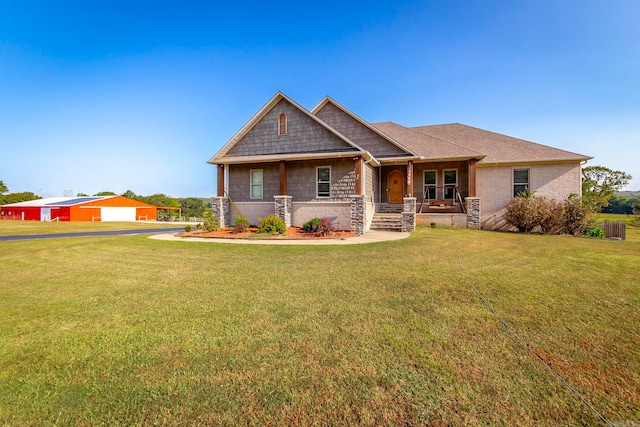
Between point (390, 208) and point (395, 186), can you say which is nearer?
A: point (390, 208)

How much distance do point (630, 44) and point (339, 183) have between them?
42.5ft

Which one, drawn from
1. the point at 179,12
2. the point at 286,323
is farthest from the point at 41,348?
the point at 179,12

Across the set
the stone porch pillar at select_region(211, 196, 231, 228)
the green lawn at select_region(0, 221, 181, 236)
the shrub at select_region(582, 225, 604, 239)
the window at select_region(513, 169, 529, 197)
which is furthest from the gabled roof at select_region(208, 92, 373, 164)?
the green lawn at select_region(0, 221, 181, 236)

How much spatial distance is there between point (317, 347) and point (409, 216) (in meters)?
12.3

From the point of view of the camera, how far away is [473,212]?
1572 cm

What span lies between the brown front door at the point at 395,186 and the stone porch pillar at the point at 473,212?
12.9 feet

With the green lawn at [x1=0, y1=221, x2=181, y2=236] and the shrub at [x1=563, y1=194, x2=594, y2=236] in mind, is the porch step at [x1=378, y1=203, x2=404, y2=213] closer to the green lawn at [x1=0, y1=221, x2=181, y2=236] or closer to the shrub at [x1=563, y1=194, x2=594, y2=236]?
the shrub at [x1=563, y1=194, x2=594, y2=236]

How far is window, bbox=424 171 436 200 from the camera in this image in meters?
17.7

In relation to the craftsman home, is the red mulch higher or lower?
lower

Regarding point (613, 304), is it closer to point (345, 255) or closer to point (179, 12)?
point (345, 255)

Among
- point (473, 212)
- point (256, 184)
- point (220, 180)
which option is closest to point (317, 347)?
point (256, 184)

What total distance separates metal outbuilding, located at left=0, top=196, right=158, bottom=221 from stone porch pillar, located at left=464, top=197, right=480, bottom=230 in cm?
5059

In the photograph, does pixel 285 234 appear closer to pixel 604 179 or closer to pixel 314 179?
pixel 314 179

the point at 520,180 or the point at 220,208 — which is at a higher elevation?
the point at 520,180
